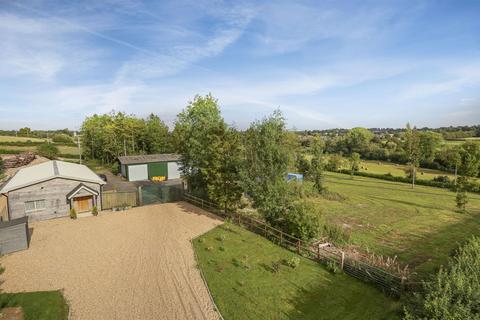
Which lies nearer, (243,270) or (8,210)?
(243,270)

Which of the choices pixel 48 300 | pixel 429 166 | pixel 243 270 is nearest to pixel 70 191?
pixel 48 300

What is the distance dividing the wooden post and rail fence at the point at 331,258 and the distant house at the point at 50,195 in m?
11.3

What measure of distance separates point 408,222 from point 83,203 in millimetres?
29724

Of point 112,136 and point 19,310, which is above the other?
point 112,136

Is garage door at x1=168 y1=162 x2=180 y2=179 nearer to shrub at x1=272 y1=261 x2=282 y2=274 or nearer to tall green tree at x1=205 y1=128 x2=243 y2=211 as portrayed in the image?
tall green tree at x1=205 y1=128 x2=243 y2=211

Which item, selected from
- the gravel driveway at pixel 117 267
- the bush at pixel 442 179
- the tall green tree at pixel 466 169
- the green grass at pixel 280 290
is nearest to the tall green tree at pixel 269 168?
the green grass at pixel 280 290

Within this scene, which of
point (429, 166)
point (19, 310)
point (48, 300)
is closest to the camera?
point (19, 310)

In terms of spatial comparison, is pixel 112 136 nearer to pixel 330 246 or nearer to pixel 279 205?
pixel 279 205

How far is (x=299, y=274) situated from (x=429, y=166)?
68.9 m

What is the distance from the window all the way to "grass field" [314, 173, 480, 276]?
2427 cm

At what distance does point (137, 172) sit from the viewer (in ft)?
136

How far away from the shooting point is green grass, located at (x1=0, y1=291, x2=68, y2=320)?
10711 millimetres

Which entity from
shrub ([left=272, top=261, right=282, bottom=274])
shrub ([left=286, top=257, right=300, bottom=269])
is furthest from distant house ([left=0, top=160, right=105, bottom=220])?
shrub ([left=286, top=257, right=300, bottom=269])

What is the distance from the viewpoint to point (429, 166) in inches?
2670
